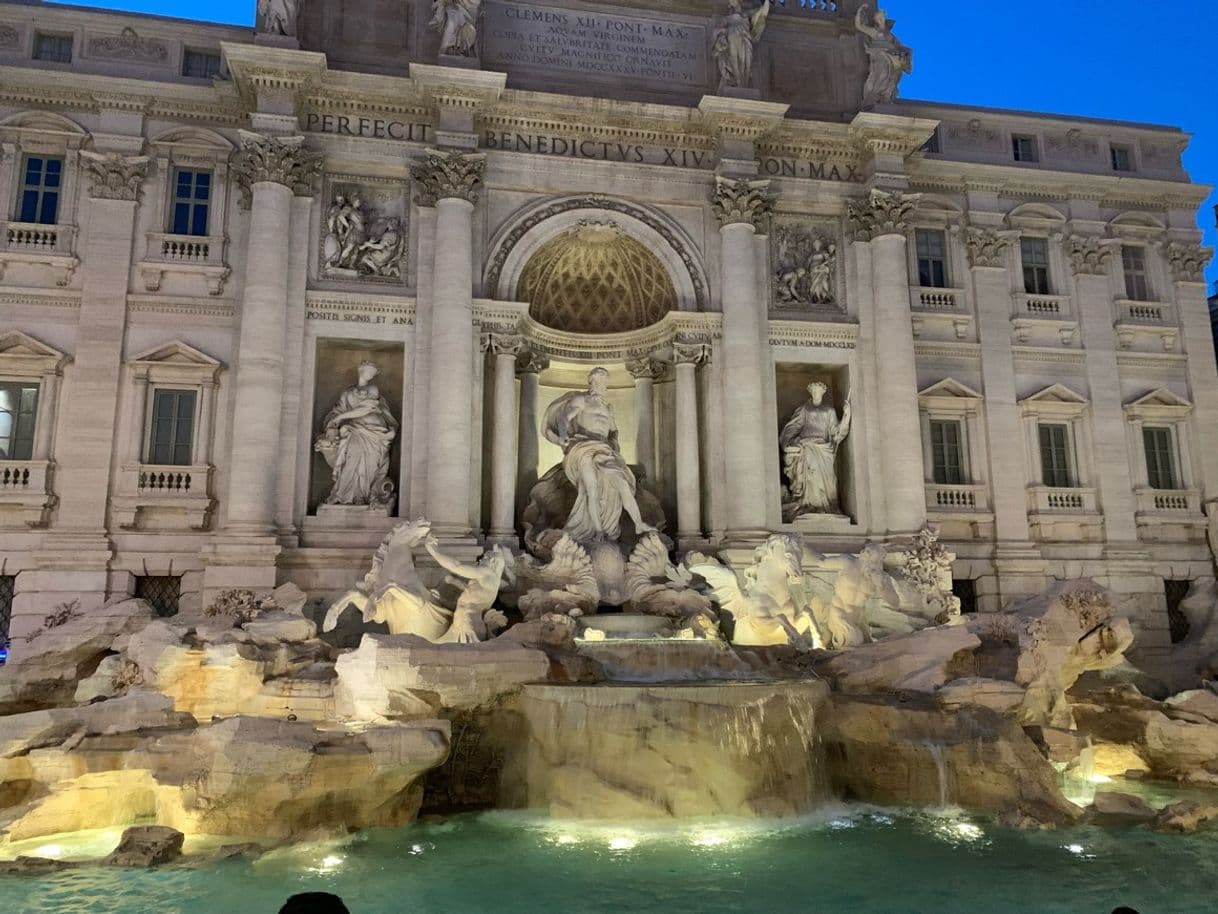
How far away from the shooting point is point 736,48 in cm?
1959

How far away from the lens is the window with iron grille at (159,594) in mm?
16750

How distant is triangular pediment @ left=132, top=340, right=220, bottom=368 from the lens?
56.2 feet

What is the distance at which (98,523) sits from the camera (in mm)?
16453

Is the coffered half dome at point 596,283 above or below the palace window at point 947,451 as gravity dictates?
above

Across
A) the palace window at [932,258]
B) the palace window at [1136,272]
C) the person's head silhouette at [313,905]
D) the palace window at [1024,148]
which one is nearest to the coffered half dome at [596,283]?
the palace window at [932,258]

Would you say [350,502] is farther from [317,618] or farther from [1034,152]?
[1034,152]

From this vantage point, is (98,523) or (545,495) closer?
(98,523)

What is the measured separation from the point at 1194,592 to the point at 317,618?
17.9m

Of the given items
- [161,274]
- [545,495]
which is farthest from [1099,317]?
[161,274]

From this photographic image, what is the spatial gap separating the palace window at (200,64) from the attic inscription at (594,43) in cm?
525

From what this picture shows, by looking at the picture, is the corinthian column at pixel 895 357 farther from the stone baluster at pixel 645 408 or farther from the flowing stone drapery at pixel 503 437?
the flowing stone drapery at pixel 503 437

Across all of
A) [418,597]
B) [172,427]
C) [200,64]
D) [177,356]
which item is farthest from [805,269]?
[172,427]

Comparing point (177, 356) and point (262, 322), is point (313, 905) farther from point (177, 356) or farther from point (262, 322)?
point (177, 356)

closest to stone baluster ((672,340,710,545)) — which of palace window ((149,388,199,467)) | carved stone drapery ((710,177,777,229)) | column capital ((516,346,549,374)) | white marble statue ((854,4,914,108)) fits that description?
carved stone drapery ((710,177,777,229))
